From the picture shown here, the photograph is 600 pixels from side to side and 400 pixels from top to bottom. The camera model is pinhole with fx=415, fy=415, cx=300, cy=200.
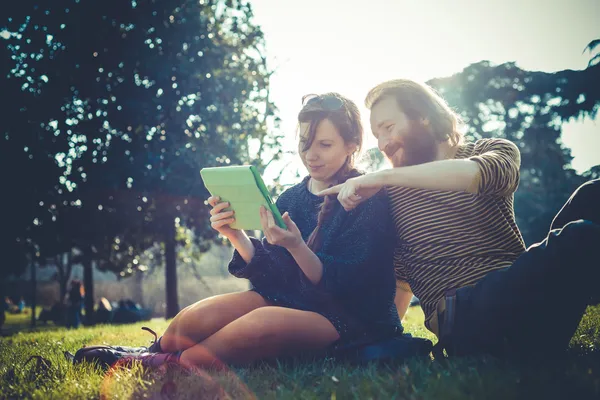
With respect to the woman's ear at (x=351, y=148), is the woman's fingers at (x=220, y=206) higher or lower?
lower

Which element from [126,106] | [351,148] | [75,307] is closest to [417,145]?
[351,148]

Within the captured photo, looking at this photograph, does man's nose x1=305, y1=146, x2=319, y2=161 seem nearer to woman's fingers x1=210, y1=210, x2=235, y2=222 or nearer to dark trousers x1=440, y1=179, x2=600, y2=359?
woman's fingers x1=210, y1=210, x2=235, y2=222

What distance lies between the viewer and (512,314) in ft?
6.23

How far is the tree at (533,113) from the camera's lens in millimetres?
16109

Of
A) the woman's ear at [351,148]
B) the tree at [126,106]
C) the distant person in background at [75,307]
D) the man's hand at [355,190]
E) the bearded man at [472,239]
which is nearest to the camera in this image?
the bearded man at [472,239]

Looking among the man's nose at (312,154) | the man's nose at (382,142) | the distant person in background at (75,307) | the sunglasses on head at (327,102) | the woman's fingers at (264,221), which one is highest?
the sunglasses on head at (327,102)

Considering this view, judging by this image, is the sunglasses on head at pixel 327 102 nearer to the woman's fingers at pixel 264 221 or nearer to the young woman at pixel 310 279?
the young woman at pixel 310 279

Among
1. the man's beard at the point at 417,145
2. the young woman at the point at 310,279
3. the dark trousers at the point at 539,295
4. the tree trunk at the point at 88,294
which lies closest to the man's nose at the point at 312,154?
the young woman at the point at 310,279

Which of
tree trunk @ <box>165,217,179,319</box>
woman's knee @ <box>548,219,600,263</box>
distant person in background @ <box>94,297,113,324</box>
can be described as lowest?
distant person in background @ <box>94,297,113,324</box>

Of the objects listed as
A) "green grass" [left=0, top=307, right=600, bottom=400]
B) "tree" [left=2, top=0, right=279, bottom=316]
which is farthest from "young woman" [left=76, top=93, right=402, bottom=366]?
"tree" [left=2, top=0, right=279, bottom=316]

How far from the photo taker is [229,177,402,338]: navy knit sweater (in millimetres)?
2359

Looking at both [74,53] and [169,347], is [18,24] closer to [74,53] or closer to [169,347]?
[74,53]

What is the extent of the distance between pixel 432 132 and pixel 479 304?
1.02 meters

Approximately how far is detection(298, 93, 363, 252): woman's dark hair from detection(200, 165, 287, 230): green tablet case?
0.46m
